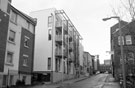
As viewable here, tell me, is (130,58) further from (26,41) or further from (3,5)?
(26,41)

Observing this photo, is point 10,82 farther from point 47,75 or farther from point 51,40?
point 51,40

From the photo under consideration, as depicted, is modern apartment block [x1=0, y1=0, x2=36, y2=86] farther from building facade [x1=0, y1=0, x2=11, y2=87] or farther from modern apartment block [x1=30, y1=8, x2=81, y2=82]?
modern apartment block [x1=30, y1=8, x2=81, y2=82]

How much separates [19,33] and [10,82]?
6773 mm

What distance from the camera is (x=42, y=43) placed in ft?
108

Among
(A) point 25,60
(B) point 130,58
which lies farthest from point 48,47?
(B) point 130,58

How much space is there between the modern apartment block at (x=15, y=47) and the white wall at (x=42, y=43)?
5.03m

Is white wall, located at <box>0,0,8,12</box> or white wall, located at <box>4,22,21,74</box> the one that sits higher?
white wall, located at <box>0,0,8,12</box>

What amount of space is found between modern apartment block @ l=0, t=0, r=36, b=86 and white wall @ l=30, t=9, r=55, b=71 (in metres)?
5.03

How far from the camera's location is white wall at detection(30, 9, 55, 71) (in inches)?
1259

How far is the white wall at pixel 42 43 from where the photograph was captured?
105ft

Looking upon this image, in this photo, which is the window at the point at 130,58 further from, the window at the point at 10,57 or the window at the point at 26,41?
the window at the point at 26,41

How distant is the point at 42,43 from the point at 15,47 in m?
10.2

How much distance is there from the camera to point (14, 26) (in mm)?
23328

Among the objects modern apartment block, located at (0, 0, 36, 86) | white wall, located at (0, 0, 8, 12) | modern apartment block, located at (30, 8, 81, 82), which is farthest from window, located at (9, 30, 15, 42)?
modern apartment block, located at (30, 8, 81, 82)
